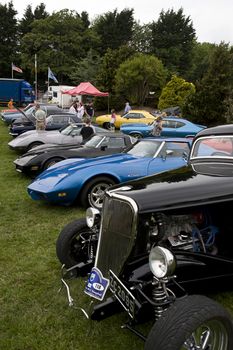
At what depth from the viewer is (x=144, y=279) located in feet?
11.9

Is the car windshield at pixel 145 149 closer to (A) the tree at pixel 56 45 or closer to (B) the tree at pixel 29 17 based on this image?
(A) the tree at pixel 56 45

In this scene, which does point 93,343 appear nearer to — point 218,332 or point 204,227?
point 218,332

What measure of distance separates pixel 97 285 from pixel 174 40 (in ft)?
214

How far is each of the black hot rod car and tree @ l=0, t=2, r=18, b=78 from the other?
2681 inches

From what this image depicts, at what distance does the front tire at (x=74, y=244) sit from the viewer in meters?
4.87

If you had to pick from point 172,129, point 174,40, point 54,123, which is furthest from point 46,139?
point 174,40

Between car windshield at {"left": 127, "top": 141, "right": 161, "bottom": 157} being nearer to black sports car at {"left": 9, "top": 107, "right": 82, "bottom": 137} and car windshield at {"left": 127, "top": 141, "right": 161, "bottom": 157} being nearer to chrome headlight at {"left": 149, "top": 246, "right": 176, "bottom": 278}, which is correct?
chrome headlight at {"left": 149, "top": 246, "right": 176, "bottom": 278}

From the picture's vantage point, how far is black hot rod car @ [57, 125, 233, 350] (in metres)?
3.08

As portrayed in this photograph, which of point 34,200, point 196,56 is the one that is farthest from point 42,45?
point 34,200

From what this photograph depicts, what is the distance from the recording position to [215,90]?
2498 cm

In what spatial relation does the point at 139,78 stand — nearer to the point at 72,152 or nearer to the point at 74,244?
the point at 72,152

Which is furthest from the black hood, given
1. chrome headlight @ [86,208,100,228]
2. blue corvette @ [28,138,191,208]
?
blue corvette @ [28,138,191,208]

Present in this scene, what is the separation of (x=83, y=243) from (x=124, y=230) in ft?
4.43

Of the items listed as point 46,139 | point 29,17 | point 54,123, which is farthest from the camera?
point 29,17
